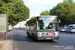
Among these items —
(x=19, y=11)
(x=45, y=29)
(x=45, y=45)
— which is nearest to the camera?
(x=45, y=45)

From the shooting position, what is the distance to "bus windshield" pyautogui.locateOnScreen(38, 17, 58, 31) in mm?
13469

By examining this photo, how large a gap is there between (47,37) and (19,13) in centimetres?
4531

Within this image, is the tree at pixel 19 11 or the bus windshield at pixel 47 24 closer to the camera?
the bus windshield at pixel 47 24

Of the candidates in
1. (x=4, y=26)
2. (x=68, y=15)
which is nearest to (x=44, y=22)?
(x=4, y=26)

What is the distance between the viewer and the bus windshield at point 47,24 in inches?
530

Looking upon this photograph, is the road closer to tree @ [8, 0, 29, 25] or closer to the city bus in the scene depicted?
the city bus

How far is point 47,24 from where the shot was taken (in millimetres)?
13547

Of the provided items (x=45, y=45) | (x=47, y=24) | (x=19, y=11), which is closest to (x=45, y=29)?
(x=47, y=24)

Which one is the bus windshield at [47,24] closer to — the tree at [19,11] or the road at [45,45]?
the road at [45,45]

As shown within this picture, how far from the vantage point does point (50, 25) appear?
13539mm

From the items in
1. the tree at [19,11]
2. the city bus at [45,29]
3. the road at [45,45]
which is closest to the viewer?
the road at [45,45]

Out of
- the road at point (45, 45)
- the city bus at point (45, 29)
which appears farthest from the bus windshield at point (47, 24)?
the road at point (45, 45)

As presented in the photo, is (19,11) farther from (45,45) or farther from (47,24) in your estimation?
(45,45)

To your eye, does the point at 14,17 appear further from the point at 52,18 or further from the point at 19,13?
the point at 52,18
